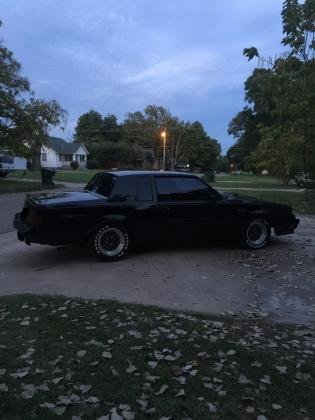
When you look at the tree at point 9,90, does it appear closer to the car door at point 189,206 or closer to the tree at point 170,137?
the car door at point 189,206

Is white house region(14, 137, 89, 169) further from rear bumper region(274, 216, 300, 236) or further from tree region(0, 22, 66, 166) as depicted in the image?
rear bumper region(274, 216, 300, 236)

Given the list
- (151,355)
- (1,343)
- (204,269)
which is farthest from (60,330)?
(204,269)

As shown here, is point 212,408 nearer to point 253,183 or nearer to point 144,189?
point 144,189

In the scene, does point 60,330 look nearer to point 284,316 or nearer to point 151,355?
point 151,355

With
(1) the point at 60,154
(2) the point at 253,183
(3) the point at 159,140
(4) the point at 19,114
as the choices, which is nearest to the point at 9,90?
(4) the point at 19,114

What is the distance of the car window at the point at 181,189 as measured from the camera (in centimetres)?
874

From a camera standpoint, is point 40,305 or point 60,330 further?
point 40,305

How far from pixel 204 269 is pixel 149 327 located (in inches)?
112

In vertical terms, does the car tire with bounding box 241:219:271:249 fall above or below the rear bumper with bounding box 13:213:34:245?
below

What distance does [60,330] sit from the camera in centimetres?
498

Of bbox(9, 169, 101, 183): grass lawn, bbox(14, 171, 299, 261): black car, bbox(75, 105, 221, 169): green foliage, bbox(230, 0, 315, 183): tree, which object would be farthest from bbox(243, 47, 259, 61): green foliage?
bbox(75, 105, 221, 169): green foliage

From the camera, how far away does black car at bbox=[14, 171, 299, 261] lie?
7.84 metres

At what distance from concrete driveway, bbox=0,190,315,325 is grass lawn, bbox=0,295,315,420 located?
576 millimetres

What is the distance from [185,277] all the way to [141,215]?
5.03ft
